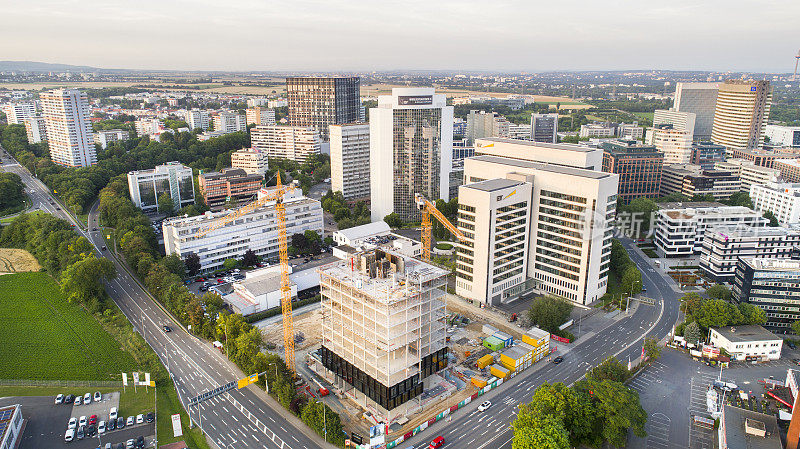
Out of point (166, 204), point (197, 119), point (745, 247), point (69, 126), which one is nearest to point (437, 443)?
point (745, 247)

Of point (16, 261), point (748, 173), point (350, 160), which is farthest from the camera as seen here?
point (748, 173)

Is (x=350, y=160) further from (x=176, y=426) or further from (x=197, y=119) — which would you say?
(x=197, y=119)

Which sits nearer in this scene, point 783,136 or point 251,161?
point 251,161

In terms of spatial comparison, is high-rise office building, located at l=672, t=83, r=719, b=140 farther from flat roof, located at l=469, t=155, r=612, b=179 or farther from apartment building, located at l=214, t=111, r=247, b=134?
apartment building, located at l=214, t=111, r=247, b=134

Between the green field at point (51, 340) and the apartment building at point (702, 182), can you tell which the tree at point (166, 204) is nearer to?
the green field at point (51, 340)

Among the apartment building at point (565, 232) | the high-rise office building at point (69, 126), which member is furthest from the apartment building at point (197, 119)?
the apartment building at point (565, 232)

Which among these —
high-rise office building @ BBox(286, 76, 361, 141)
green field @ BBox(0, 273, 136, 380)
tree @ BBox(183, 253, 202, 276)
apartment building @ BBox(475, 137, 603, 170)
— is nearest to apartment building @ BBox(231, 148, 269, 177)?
high-rise office building @ BBox(286, 76, 361, 141)
